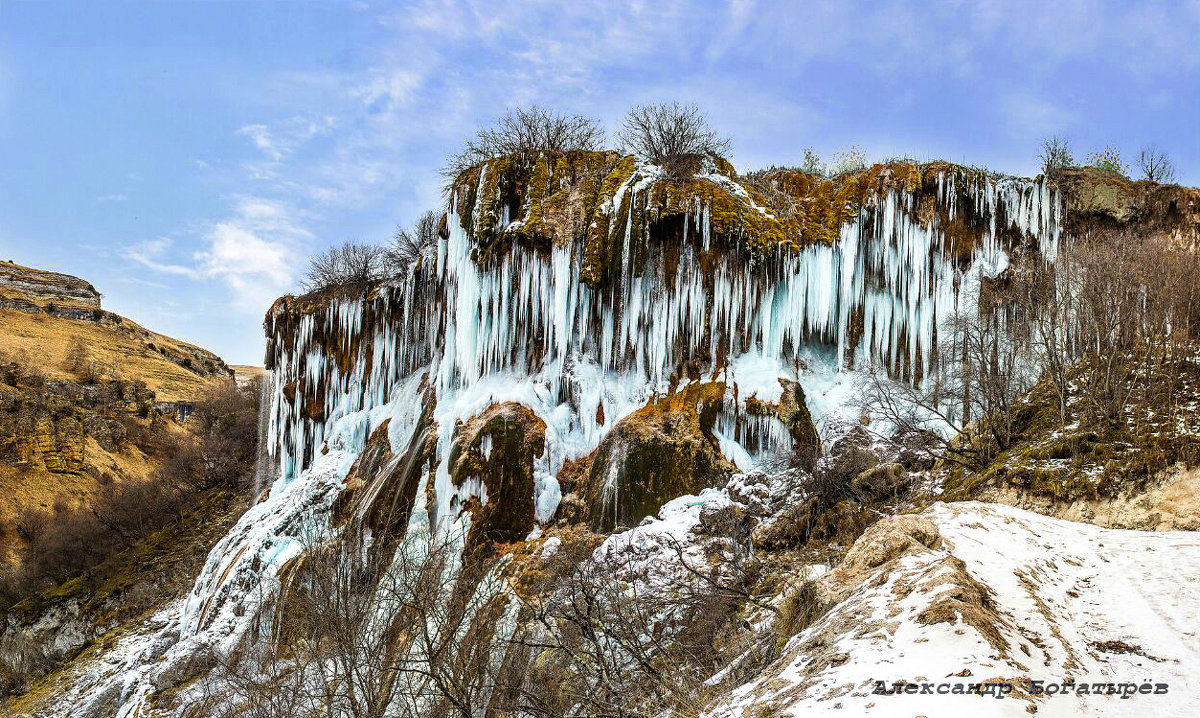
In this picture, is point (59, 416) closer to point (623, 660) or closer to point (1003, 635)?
point (623, 660)

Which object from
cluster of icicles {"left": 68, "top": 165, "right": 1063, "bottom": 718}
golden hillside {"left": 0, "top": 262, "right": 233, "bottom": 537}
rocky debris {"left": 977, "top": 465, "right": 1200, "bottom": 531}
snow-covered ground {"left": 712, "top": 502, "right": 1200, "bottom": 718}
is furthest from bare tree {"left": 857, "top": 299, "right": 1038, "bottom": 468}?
golden hillside {"left": 0, "top": 262, "right": 233, "bottom": 537}

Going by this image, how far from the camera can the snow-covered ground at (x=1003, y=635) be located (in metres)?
4.52

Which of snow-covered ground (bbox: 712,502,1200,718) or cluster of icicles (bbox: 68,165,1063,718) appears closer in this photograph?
snow-covered ground (bbox: 712,502,1200,718)

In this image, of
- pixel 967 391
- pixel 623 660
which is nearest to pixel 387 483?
pixel 623 660

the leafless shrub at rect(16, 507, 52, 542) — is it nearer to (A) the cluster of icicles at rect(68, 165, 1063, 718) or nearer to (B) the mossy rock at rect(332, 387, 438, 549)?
(A) the cluster of icicles at rect(68, 165, 1063, 718)

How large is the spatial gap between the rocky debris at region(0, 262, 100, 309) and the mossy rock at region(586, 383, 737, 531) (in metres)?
85.1

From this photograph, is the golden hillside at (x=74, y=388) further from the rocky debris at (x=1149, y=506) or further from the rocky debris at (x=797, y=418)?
the rocky debris at (x=1149, y=506)

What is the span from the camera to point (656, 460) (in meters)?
16.8

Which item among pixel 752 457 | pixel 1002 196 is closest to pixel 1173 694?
pixel 752 457

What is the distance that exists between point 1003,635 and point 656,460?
464 inches

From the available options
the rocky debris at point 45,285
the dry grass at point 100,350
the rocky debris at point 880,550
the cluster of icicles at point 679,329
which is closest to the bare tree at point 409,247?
the cluster of icicles at point 679,329

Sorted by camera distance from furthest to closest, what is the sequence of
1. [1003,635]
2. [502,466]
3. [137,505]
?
[137,505]
[502,466]
[1003,635]

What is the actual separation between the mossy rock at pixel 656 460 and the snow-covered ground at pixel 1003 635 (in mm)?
9072

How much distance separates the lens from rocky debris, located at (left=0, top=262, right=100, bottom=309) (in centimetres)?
7775
